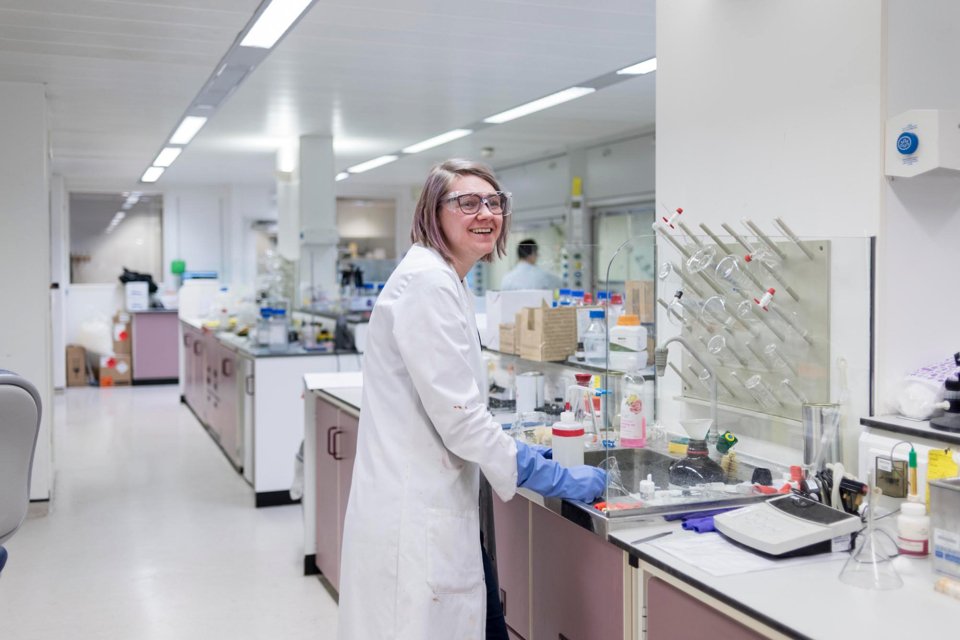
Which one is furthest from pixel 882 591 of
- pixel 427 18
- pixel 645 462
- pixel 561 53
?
pixel 561 53

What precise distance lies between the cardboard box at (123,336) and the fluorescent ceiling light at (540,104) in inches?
232

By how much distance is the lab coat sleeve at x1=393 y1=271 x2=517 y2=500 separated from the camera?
68.9 inches

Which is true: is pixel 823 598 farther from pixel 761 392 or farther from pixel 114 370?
pixel 114 370

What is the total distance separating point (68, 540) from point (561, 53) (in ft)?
11.6

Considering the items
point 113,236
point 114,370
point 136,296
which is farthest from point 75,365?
point 113,236

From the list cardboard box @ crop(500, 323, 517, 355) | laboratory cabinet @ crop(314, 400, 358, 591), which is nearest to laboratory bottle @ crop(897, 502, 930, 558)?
cardboard box @ crop(500, 323, 517, 355)

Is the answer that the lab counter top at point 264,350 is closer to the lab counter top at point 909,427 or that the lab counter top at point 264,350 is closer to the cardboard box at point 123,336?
the lab counter top at point 909,427

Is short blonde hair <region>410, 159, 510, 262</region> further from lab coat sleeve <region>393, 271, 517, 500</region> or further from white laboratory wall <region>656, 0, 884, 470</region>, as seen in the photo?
white laboratory wall <region>656, 0, 884, 470</region>

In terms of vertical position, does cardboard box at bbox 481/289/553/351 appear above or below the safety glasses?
below

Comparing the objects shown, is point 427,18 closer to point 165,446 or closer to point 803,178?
point 803,178

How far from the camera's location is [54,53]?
13.9 ft

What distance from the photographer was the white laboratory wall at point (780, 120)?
2.00 m

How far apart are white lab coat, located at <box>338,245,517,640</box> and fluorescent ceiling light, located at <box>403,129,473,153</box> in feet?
17.7

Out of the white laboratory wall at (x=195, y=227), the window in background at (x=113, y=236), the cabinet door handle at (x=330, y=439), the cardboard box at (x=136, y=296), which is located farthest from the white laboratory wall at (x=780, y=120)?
the window in background at (x=113, y=236)
